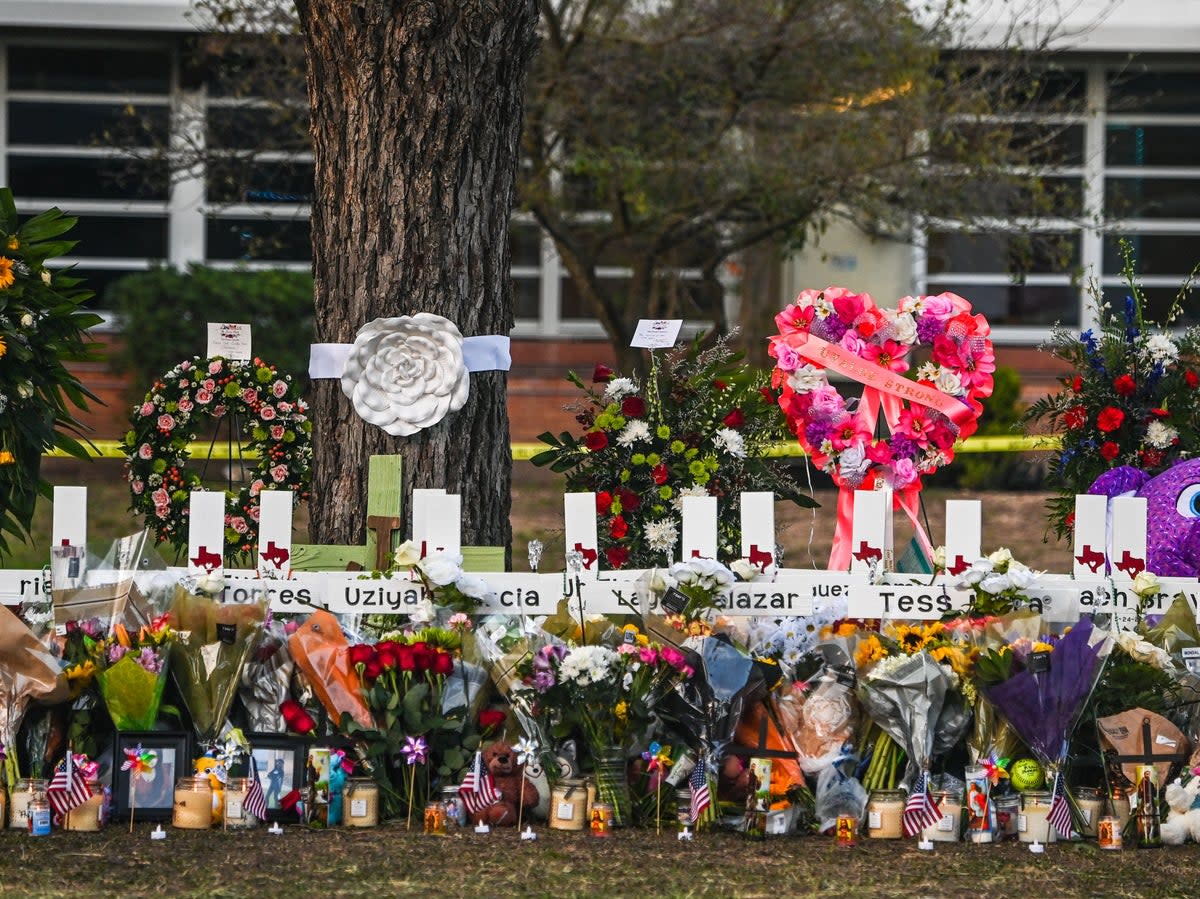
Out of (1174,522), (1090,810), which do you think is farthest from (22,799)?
(1174,522)

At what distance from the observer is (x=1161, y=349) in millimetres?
5922

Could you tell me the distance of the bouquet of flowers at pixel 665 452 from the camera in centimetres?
538

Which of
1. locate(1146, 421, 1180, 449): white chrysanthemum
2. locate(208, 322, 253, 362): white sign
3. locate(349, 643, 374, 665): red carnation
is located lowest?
locate(349, 643, 374, 665): red carnation

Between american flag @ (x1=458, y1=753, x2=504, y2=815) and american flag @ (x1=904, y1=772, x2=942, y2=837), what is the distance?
1.06 meters

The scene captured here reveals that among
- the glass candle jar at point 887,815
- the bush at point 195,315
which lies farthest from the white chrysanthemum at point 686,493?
the bush at point 195,315

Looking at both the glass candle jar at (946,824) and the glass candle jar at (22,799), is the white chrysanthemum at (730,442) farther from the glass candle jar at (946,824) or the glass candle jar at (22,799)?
the glass candle jar at (22,799)

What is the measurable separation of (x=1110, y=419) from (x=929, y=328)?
83 cm

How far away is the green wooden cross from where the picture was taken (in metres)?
5.00

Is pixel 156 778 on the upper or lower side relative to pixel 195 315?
lower

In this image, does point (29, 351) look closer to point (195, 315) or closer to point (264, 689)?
point (264, 689)

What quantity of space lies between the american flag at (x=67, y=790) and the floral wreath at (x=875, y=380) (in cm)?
258

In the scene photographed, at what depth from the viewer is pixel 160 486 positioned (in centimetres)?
596

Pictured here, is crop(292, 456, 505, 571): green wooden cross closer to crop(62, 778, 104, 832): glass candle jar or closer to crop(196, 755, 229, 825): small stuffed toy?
crop(196, 755, 229, 825): small stuffed toy

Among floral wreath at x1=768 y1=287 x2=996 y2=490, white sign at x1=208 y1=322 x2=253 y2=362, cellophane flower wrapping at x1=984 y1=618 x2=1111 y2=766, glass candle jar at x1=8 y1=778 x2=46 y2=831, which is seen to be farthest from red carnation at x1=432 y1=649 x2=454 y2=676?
white sign at x1=208 y1=322 x2=253 y2=362
